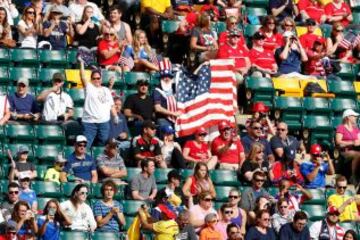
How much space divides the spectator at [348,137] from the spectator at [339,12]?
3.47m

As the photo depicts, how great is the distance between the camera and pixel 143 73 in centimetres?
2608

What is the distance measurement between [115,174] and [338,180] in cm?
312

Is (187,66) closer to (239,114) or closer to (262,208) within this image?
(239,114)

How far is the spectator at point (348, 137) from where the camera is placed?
26016 millimetres

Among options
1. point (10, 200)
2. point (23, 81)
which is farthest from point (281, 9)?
point (10, 200)

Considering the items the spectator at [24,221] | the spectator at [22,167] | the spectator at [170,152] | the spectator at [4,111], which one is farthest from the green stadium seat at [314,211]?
the spectator at [24,221]

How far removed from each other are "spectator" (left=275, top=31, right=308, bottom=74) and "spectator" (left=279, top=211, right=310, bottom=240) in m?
4.81

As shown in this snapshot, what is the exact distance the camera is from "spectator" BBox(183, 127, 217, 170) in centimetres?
2450

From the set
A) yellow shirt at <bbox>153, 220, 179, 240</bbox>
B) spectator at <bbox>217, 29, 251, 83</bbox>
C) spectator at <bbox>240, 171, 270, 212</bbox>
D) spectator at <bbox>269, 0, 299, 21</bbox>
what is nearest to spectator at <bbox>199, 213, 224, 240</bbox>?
yellow shirt at <bbox>153, 220, 179, 240</bbox>

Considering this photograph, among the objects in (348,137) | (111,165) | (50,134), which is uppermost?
(348,137)

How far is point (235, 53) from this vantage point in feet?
87.6

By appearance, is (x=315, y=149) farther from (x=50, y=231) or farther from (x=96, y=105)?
(x=50, y=231)

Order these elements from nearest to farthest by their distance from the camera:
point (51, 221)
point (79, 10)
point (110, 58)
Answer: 1. point (51, 221)
2. point (110, 58)
3. point (79, 10)

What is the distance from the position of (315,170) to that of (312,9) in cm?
493
